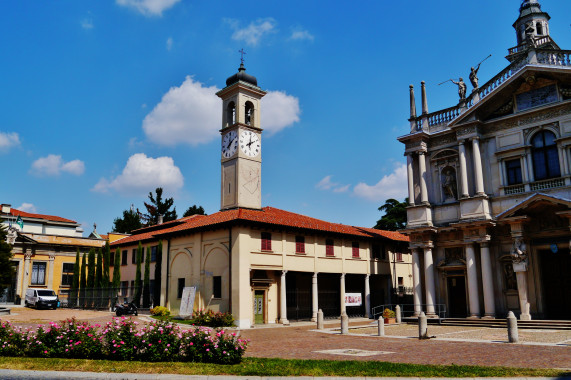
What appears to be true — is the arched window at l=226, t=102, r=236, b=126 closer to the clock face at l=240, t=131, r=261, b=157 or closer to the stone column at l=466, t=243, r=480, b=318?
the clock face at l=240, t=131, r=261, b=157

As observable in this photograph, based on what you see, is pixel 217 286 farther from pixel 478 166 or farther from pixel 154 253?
pixel 478 166

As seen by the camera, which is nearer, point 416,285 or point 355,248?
point 416,285

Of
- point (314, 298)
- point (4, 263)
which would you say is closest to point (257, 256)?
point (314, 298)

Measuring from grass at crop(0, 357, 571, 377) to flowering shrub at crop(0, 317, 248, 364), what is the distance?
17.6 inches

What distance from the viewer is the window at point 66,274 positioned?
50.8 meters

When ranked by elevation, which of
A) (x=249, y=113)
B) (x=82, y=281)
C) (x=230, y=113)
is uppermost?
(x=230, y=113)

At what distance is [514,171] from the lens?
28.2 meters

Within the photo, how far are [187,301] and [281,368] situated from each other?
2133 centimetres

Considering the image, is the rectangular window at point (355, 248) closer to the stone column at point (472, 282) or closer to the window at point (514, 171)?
the stone column at point (472, 282)

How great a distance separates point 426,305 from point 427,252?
333 centimetres

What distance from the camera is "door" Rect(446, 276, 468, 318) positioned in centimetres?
2975

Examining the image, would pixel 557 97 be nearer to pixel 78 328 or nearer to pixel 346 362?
pixel 346 362

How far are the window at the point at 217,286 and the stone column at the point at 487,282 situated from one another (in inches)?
623

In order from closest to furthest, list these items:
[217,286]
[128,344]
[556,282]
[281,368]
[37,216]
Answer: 1. [281,368]
2. [128,344]
3. [556,282]
4. [217,286]
5. [37,216]
